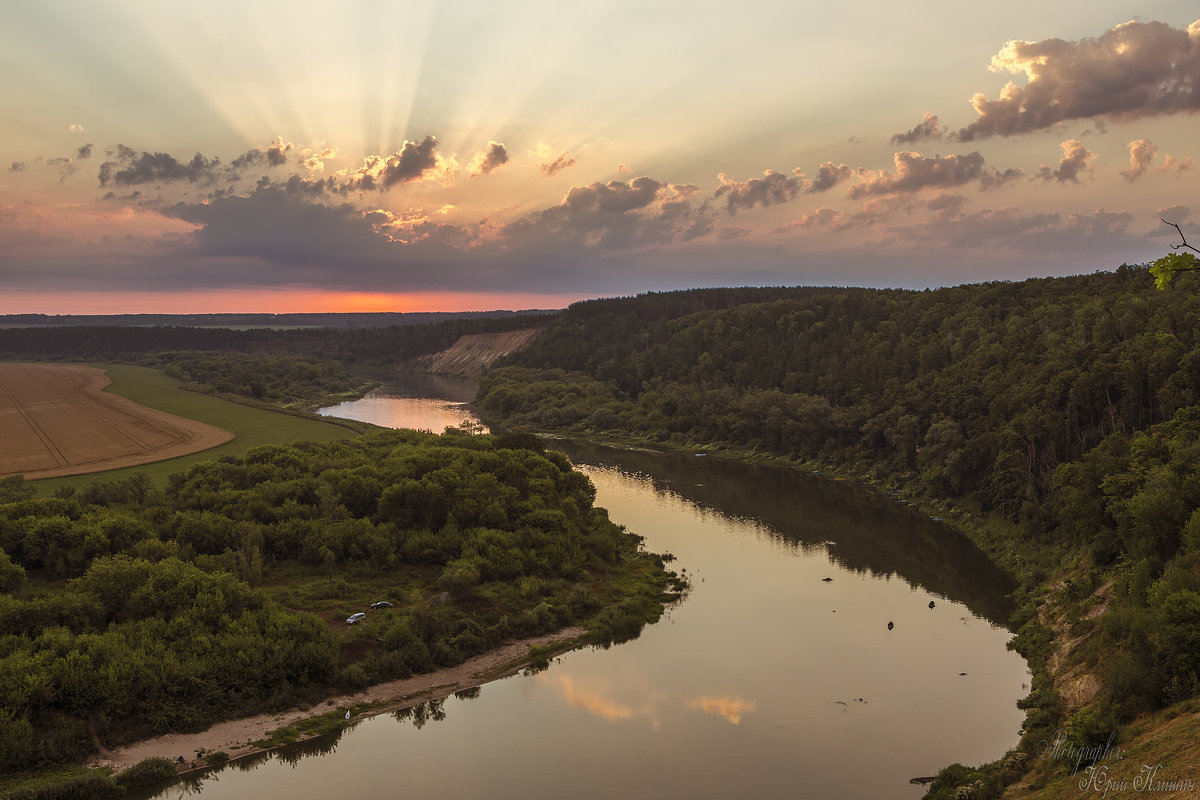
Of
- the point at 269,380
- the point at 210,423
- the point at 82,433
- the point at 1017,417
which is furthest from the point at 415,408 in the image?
the point at 1017,417

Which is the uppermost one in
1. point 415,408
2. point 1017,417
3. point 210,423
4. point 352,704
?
point 1017,417

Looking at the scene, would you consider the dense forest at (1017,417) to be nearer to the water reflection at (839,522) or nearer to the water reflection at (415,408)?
the water reflection at (839,522)

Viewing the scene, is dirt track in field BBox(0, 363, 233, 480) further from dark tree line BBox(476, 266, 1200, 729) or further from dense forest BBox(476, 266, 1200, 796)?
dark tree line BBox(476, 266, 1200, 729)

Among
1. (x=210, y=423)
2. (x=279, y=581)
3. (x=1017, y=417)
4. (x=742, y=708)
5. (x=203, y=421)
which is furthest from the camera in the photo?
(x=203, y=421)

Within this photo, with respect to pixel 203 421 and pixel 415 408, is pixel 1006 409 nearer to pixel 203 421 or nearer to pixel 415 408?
pixel 203 421

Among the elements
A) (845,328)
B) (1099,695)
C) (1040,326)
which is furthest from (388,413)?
(1099,695)

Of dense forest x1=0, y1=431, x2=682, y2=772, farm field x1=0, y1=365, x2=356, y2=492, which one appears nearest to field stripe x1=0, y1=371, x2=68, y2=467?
farm field x1=0, y1=365, x2=356, y2=492

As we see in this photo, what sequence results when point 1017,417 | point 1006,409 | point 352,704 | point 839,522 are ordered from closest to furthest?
point 352,704 → point 1017,417 → point 839,522 → point 1006,409
